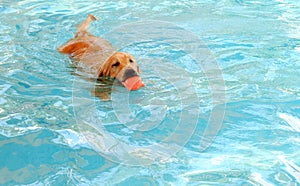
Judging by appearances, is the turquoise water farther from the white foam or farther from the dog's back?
the dog's back

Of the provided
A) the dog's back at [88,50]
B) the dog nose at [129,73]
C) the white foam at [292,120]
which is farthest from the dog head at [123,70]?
the white foam at [292,120]

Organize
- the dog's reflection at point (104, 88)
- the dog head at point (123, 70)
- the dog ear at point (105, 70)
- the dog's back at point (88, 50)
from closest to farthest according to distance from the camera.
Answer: the dog's reflection at point (104, 88) < the dog head at point (123, 70) < the dog ear at point (105, 70) < the dog's back at point (88, 50)

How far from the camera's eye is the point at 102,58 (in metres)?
5.68

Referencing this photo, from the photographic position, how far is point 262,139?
156 inches

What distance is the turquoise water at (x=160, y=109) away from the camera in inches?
139

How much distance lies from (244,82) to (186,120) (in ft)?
3.87

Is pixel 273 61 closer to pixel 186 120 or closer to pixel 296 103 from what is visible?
pixel 296 103

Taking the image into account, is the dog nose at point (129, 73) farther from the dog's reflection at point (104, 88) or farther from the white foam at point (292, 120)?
the white foam at point (292, 120)

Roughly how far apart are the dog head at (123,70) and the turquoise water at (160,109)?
0.41ft

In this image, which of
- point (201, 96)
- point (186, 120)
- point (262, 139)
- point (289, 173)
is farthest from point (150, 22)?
point (289, 173)

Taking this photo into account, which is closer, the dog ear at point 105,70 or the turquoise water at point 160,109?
the turquoise water at point 160,109

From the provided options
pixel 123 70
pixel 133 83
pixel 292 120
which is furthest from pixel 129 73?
pixel 292 120

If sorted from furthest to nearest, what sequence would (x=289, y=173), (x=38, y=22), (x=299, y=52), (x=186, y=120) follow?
(x=38, y=22) < (x=299, y=52) < (x=186, y=120) < (x=289, y=173)

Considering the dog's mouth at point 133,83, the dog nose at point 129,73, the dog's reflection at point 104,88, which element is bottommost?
the dog's reflection at point 104,88
